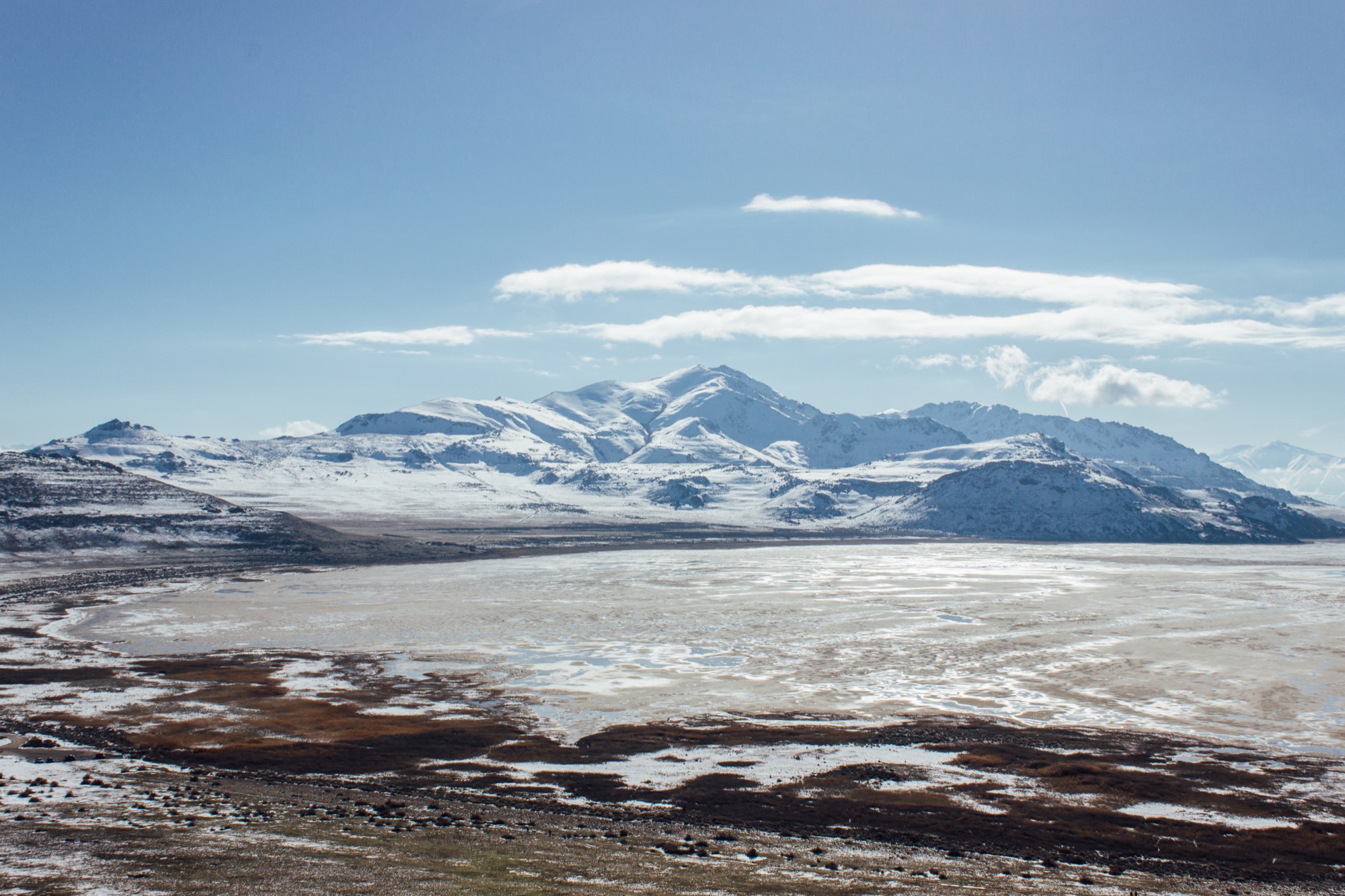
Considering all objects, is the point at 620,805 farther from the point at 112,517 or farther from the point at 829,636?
the point at 112,517

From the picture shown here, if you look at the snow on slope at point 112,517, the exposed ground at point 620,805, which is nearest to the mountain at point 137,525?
the snow on slope at point 112,517

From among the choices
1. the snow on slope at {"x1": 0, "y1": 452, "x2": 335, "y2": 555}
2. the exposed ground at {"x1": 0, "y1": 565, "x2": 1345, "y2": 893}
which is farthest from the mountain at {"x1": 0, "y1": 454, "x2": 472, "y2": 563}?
the exposed ground at {"x1": 0, "y1": 565, "x2": 1345, "y2": 893}

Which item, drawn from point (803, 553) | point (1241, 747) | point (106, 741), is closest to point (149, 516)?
point (803, 553)

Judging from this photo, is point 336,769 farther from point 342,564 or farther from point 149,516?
point 149,516

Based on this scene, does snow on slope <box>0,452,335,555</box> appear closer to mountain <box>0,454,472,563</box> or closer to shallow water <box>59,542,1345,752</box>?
mountain <box>0,454,472,563</box>

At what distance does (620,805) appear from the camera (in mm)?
30875

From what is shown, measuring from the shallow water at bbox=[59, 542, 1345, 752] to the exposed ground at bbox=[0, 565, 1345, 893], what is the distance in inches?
229

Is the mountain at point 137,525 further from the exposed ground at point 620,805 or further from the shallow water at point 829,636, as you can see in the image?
the exposed ground at point 620,805

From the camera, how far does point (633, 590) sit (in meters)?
102

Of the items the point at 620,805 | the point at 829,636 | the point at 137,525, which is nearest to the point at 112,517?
the point at 137,525

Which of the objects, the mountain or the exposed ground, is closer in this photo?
the exposed ground

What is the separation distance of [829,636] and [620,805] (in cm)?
4149

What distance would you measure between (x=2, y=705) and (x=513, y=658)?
27.1 m

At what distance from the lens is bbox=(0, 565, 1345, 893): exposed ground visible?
24438 mm
